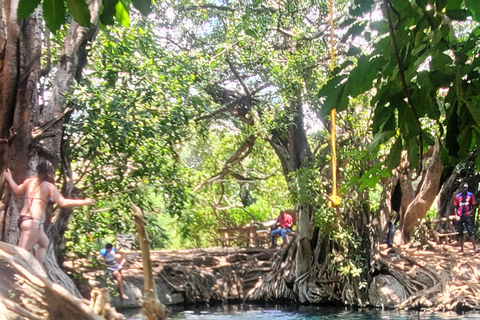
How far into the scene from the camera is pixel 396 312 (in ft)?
29.6

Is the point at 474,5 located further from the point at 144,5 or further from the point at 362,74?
the point at 144,5

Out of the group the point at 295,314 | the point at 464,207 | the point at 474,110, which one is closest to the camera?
the point at 474,110

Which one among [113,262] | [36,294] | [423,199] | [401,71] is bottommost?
[36,294]

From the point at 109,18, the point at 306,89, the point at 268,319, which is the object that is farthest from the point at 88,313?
the point at 306,89

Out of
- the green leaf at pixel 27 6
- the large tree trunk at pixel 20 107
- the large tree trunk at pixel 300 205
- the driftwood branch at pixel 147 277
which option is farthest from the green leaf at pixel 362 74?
the large tree trunk at pixel 300 205

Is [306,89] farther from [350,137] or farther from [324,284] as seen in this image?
[324,284]

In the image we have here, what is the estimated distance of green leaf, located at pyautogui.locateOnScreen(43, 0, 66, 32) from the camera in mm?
1221

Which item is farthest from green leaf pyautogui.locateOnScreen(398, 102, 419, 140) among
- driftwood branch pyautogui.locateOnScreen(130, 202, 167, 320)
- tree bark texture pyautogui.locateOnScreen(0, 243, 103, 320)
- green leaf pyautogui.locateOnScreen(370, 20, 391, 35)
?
tree bark texture pyautogui.locateOnScreen(0, 243, 103, 320)

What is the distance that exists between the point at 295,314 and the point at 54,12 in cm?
835

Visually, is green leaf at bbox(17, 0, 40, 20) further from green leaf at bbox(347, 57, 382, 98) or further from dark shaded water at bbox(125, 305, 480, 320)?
dark shaded water at bbox(125, 305, 480, 320)

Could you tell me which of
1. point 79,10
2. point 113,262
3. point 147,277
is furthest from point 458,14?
point 113,262

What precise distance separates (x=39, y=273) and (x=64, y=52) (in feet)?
8.68

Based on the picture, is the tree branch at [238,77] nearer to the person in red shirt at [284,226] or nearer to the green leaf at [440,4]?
the person in red shirt at [284,226]

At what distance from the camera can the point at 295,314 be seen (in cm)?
895
